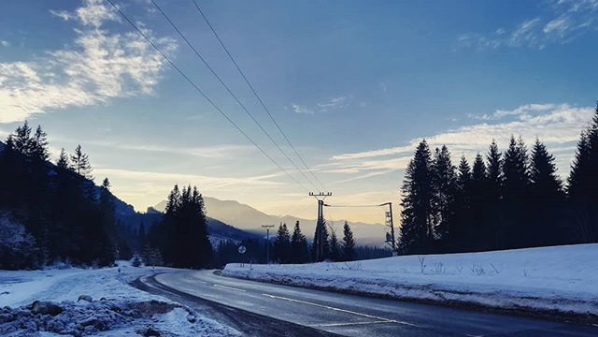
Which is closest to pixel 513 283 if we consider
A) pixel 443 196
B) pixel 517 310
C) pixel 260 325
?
pixel 517 310

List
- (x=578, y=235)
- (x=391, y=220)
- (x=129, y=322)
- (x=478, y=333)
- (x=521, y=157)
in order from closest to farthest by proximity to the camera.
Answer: (x=478, y=333) → (x=129, y=322) → (x=578, y=235) → (x=391, y=220) → (x=521, y=157)

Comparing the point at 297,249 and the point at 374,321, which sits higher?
the point at 297,249

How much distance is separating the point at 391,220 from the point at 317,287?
1404 inches

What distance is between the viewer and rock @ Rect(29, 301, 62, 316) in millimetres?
10305

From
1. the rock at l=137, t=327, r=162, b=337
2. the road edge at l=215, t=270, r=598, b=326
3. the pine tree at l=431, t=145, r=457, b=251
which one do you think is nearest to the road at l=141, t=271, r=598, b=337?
the road edge at l=215, t=270, r=598, b=326

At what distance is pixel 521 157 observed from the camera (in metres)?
62.7

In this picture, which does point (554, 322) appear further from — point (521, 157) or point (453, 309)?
point (521, 157)

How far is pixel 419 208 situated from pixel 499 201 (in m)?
11.6

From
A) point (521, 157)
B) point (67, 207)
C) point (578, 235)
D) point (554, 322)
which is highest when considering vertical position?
point (521, 157)

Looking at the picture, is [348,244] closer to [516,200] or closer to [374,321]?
[516,200]

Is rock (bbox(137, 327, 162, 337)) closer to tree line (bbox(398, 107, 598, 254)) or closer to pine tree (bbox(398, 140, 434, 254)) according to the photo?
tree line (bbox(398, 107, 598, 254))

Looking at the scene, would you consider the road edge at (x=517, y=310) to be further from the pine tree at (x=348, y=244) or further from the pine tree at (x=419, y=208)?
the pine tree at (x=348, y=244)

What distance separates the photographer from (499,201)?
6175 centimetres

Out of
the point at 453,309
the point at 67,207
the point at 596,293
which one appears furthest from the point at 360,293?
the point at 67,207
